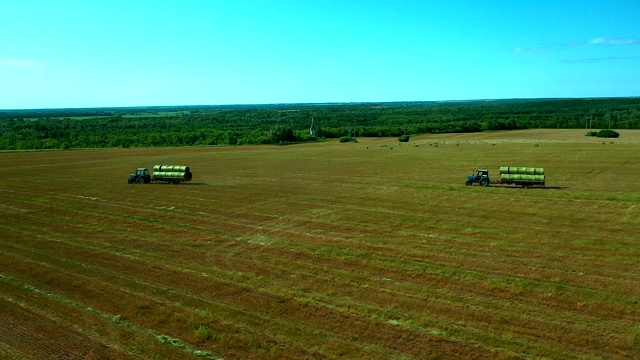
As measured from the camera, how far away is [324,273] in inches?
803

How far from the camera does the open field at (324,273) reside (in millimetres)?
14539

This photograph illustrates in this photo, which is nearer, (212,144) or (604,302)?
(604,302)

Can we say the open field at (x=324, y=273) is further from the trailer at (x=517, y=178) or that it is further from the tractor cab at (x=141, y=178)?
the tractor cab at (x=141, y=178)

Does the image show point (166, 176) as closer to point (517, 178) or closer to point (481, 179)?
point (481, 179)

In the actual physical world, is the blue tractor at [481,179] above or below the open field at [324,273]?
above

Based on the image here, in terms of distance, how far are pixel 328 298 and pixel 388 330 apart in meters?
3.07

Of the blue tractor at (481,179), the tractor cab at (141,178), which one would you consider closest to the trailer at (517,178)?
the blue tractor at (481,179)

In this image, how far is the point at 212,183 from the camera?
4659 cm

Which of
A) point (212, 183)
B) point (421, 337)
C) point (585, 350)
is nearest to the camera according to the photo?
point (585, 350)

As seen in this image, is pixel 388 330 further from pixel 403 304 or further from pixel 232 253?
pixel 232 253

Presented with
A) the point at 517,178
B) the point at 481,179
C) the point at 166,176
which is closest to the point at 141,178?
the point at 166,176

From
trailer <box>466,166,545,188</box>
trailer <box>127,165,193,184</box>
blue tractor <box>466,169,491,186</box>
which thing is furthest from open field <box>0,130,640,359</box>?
trailer <box>127,165,193,184</box>

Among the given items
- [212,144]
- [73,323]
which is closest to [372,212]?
[73,323]

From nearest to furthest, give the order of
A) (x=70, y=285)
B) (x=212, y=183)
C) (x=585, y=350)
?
(x=585, y=350)
(x=70, y=285)
(x=212, y=183)
